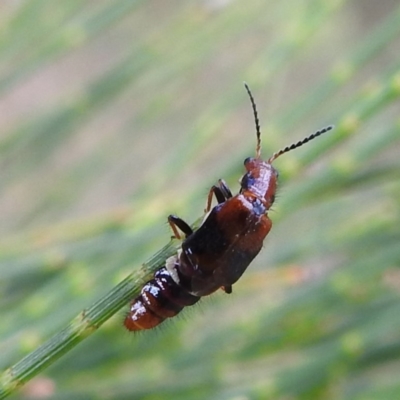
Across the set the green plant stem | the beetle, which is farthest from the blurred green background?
the green plant stem

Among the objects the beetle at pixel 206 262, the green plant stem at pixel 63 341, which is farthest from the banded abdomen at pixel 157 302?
the green plant stem at pixel 63 341

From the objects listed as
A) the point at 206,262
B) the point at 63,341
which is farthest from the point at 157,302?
the point at 63,341

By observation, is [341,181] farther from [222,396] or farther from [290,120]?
[222,396]

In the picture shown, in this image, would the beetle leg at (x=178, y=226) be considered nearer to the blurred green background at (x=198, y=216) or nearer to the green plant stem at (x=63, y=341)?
the blurred green background at (x=198, y=216)

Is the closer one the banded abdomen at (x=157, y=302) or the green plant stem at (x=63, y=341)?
the green plant stem at (x=63, y=341)

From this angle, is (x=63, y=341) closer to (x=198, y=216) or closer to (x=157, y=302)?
(x=157, y=302)

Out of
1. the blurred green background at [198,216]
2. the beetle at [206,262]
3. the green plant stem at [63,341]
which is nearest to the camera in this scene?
the green plant stem at [63,341]

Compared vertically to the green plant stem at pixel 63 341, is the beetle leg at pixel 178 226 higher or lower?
higher

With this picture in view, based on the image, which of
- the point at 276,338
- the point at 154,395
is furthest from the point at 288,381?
the point at 154,395

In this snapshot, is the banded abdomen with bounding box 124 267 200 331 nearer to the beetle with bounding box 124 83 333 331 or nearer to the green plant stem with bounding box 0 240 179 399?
the beetle with bounding box 124 83 333 331
